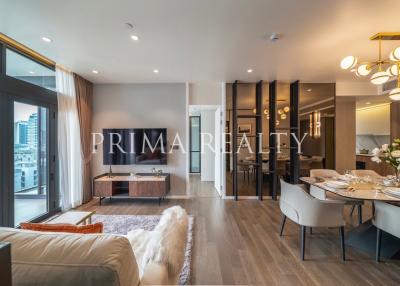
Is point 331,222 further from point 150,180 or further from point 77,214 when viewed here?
point 150,180

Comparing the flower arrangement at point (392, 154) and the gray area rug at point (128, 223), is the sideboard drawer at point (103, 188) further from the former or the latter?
the flower arrangement at point (392, 154)

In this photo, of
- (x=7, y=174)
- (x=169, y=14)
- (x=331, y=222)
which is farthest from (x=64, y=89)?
(x=331, y=222)

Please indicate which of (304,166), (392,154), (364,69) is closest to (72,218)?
(392,154)

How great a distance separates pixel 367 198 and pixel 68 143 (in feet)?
15.8

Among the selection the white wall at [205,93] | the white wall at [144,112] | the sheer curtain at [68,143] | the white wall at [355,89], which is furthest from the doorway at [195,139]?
the white wall at [355,89]

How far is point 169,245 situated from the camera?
132 cm

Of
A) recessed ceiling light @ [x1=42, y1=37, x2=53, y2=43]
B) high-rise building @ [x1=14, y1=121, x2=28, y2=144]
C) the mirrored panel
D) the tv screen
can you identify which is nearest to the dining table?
the mirrored panel

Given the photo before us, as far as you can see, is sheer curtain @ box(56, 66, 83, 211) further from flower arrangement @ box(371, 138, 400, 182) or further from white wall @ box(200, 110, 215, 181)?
flower arrangement @ box(371, 138, 400, 182)

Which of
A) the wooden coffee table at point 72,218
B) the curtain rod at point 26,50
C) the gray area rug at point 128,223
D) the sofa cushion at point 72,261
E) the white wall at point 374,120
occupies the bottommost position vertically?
the gray area rug at point 128,223

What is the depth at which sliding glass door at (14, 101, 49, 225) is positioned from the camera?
3.24 metres

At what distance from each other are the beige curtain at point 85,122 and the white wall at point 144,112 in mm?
182

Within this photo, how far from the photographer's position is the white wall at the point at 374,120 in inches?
263

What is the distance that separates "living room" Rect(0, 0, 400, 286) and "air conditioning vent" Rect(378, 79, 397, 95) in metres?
0.03

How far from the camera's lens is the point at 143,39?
2.88 m
